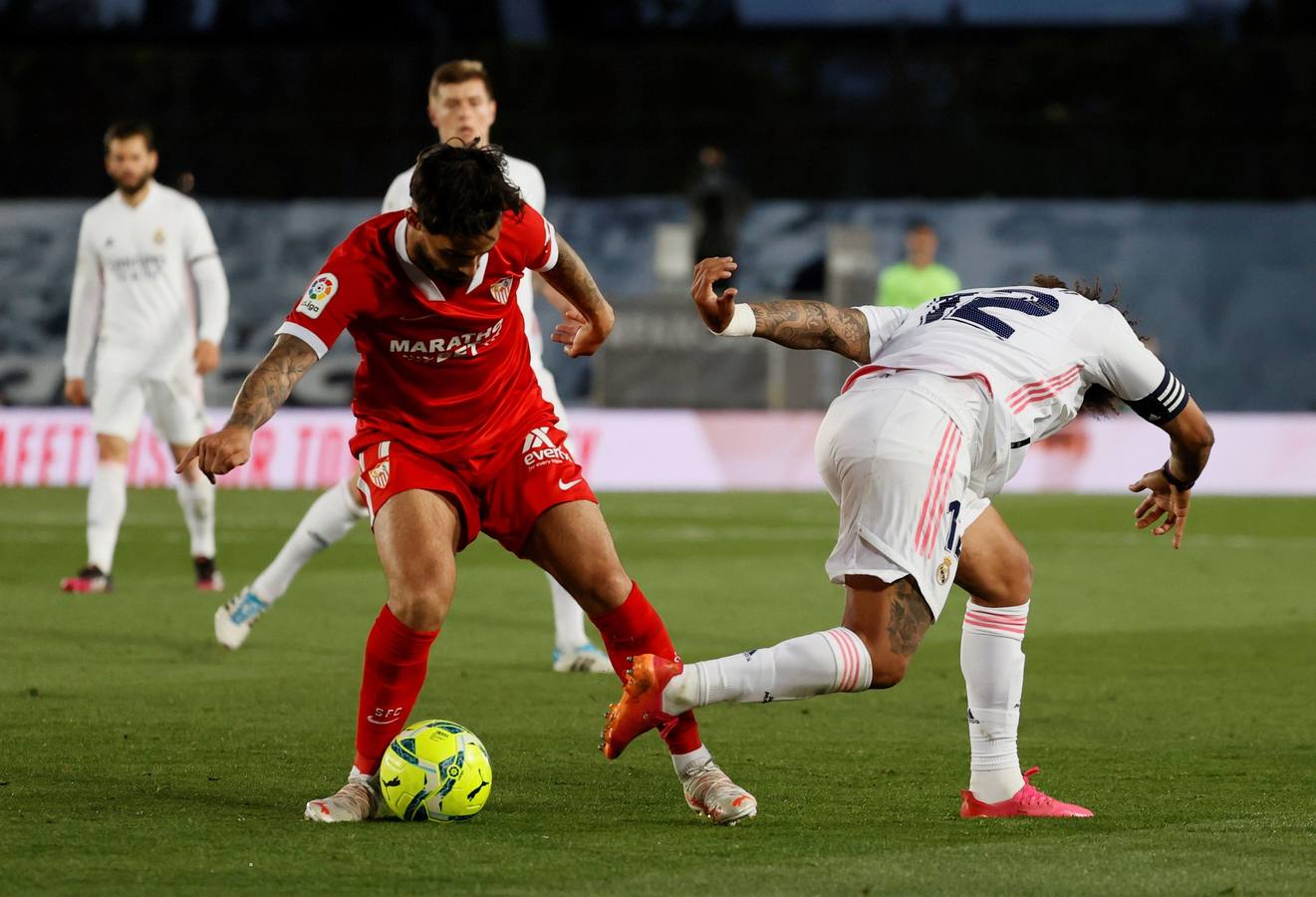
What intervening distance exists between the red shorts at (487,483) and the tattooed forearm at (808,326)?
0.74 meters

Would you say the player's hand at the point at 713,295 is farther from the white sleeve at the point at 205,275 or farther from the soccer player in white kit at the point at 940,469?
the white sleeve at the point at 205,275

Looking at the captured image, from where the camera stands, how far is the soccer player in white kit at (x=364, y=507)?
321 inches

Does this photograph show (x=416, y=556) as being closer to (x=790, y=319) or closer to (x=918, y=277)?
(x=790, y=319)

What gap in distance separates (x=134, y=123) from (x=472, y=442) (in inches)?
243

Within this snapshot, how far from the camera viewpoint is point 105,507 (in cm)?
1091

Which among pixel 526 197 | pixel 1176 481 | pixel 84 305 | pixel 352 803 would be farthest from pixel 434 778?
pixel 84 305

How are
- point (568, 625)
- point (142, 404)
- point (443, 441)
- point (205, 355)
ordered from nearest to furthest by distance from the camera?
point (443, 441), point (568, 625), point (205, 355), point (142, 404)

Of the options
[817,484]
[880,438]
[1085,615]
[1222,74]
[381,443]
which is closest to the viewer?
[880,438]

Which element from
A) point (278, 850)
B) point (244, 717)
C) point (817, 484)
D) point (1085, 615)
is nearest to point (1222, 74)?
point (817, 484)

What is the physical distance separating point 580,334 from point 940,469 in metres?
1.25

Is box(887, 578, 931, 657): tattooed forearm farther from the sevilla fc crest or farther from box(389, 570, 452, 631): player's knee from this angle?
the sevilla fc crest

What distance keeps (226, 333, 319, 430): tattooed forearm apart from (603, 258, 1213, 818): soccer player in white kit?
3.40 ft

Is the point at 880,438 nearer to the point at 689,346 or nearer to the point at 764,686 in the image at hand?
the point at 764,686

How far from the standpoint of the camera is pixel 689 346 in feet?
64.5
